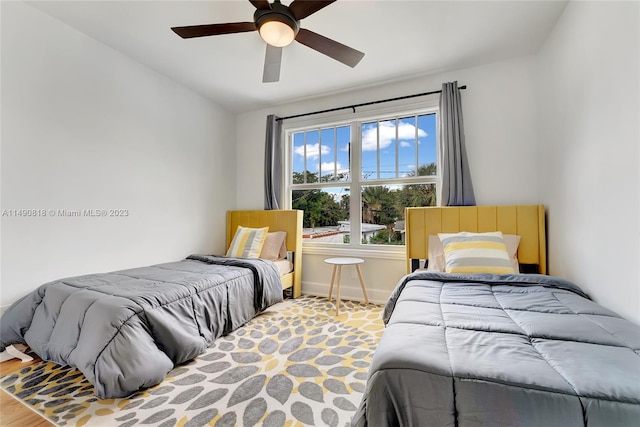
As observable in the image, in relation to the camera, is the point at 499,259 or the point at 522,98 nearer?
the point at 499,259

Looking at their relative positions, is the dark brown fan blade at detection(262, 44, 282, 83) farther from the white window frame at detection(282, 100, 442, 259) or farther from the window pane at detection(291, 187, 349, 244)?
the window pane at detection(291, 187, 349, 244)

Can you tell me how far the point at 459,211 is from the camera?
2781 millimetres

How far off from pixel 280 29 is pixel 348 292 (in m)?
2.75

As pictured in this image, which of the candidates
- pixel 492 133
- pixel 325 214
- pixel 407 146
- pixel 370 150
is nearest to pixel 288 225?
pixel 325 214

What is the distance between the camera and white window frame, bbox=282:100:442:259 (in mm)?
3203

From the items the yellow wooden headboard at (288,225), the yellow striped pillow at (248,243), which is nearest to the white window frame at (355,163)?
the yellow wooden headboard at (288,225)

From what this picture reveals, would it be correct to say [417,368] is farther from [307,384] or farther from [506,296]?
[506,296]

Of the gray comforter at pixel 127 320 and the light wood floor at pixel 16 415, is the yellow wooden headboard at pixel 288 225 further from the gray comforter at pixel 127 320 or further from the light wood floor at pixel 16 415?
the light wood floor at pixel 16 415

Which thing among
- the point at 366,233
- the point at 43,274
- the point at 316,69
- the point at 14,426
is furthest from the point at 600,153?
the point at 43,274

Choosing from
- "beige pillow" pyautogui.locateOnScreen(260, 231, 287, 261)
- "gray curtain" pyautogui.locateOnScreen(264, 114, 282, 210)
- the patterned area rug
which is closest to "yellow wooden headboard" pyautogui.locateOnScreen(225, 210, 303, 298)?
"beige pillow" pyautogui.locateOnScreen(260, 231, 287, 261)

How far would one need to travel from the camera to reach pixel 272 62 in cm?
221

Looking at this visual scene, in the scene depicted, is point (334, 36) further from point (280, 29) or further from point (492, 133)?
point (492, 133)

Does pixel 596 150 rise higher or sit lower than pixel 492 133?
lower

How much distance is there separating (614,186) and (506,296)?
83cm
